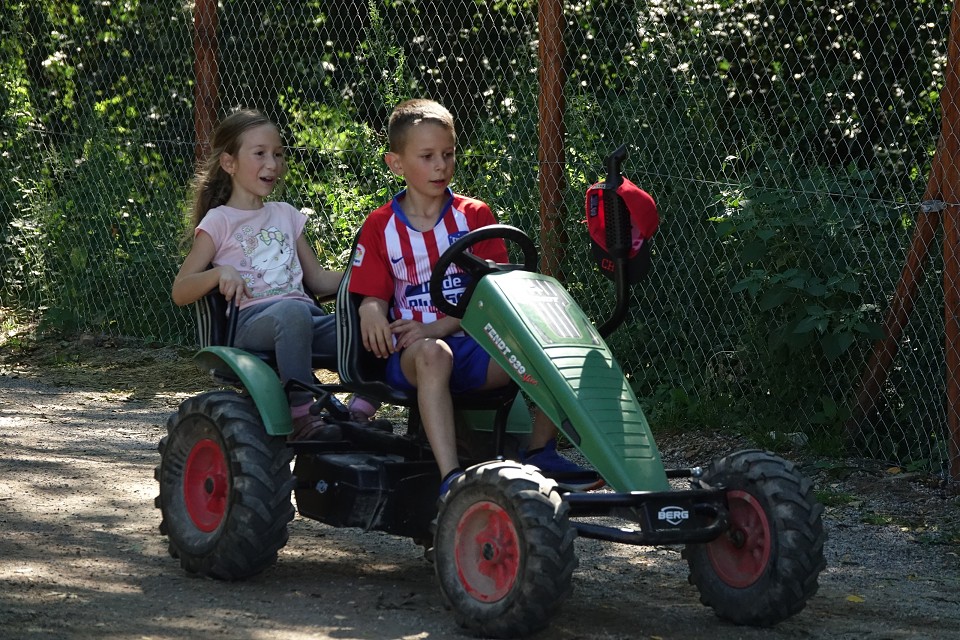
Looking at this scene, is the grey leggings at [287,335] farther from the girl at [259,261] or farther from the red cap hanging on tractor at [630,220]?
the red cap hanging on tractor at [630,220]

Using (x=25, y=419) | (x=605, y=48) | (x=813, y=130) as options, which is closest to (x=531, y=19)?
(x=605, y=48)

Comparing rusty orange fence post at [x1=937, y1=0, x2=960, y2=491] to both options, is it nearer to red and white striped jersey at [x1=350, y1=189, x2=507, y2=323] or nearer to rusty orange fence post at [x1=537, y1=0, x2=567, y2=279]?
rusty orange fence post at [x1=537, y1=0, x2=567, y2=279]

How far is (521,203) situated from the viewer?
722 cm

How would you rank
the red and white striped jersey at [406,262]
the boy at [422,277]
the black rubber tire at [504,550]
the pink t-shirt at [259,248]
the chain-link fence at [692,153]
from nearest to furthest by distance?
the black rubber tire at [504,550]
the boy at [422,277]
the red and white striped jersey at [406,262]
the pink t-shirt at [259,248]
the chain-link fence at [692,153]

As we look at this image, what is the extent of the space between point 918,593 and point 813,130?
2764mm

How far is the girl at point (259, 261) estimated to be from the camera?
177 inches

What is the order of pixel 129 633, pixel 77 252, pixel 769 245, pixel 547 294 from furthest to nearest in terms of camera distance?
pixel 77 252 → pixel 769 245 → pixel 547 294 → pixel 129 633

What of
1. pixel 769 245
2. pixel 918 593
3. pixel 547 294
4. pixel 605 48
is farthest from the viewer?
pixel 605 48

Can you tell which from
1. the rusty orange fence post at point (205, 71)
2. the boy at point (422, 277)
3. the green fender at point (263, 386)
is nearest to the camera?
the boy at point (422, 277)

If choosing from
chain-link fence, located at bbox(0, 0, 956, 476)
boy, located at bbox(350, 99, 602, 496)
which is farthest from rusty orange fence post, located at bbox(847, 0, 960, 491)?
boy, located at bbox(350, 99, 602, 496)

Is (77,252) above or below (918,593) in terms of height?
above

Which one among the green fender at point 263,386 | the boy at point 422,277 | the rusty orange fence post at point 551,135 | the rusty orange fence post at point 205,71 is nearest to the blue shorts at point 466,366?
the boy at point 422,277

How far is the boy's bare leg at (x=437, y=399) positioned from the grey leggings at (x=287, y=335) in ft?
1.79

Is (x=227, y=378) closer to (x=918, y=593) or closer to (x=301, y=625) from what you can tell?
(x=301, y=625)
